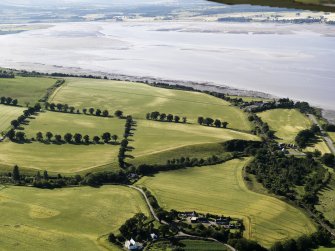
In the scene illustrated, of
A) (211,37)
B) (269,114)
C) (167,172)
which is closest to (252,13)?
(211,37)

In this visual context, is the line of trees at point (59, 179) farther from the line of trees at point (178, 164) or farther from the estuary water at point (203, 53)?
the estuary water at point (203, 53)

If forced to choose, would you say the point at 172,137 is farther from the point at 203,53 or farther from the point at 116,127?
the point at 203,53

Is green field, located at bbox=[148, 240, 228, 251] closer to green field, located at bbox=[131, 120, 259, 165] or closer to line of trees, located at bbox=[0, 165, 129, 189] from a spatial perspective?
line of trees, located at bbox=[0, 165, 129, 189]

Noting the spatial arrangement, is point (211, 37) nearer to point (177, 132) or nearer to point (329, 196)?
point (177, 132)

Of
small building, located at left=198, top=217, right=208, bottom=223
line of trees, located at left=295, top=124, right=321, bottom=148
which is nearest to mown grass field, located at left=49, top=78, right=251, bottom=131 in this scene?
line of trees, located at left=295, top=124, right=321, bottom=148

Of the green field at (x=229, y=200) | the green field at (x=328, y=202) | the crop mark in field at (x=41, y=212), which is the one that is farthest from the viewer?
the green field at (x=328, y=202)

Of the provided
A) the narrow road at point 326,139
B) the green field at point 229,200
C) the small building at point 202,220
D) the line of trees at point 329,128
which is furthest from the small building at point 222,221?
the line of trees at point 329,128
